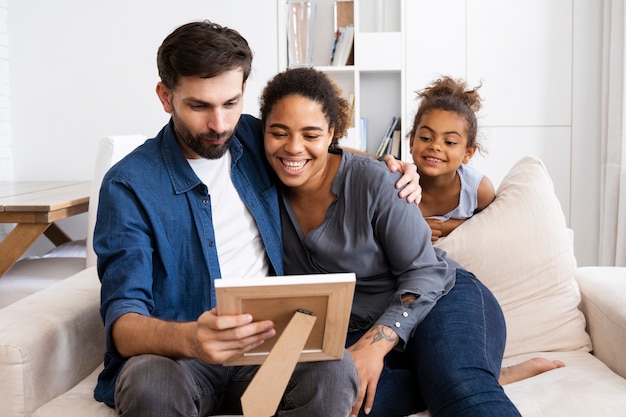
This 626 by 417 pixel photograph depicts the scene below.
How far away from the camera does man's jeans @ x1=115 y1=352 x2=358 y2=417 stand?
4.73 feet

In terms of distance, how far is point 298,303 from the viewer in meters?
1.36

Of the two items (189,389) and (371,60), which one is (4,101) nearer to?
(371,60)

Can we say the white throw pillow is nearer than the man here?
No

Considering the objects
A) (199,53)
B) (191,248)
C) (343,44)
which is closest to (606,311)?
(191,248)

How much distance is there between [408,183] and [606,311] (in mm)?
652

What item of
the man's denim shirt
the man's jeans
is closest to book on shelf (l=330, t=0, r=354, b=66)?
the man's denim shirt

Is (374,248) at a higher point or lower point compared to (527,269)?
higher

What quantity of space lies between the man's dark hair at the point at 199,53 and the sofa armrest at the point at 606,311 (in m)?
1.14

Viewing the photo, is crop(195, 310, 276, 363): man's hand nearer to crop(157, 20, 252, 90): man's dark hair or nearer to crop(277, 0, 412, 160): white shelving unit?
crop(157, 20, 252, 90): man's dark hair

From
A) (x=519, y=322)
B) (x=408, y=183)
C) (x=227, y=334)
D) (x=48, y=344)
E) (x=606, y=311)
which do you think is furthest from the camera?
(x=519, y=322)

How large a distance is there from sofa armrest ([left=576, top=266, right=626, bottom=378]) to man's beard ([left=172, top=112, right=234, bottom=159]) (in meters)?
1.08

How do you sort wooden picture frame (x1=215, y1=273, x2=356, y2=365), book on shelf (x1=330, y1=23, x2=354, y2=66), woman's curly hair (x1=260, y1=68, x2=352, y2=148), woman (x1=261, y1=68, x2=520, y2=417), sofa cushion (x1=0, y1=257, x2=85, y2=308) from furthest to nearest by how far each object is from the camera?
book on shelf (x1=330, y1=23, x2=354, y2=66) → sofa cushion (x1=0, y1=257, x2=85, y2=308) → woman's curly hair (x1=260, y1=68, x2=352, y2=148) → woman (x1=261, y1=68, x2=520, y2=417) → wooden picture frame (x1=215, y1=273, x2=356, y2=365)

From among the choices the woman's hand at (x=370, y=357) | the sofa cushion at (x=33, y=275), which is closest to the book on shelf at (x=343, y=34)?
the sofa cushion at (x=33, y=275)

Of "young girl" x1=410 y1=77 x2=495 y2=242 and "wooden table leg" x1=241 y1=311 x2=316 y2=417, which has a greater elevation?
"young girl" x1=410 y1=77 x2=495 y2=242
